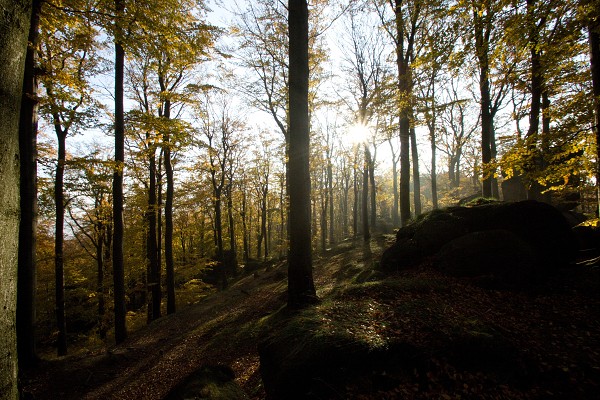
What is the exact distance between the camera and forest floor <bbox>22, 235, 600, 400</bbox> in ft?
10.8

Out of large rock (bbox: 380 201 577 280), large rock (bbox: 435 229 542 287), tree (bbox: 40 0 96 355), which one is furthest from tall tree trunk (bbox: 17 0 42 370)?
large rock (bbox: 435 229 542 287)

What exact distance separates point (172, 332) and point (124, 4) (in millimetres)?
10327

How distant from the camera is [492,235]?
6273mm

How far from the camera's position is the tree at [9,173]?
1.08 meters

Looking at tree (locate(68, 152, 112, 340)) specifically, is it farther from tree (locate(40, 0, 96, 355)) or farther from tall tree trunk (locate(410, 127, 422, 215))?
tall tree trunk (locate(410, 127, 422, 215))

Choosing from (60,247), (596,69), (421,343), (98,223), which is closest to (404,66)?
(596,69)

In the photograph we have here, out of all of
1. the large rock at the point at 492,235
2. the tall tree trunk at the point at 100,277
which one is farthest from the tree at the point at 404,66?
the tall tree trunk at the point at 100,277

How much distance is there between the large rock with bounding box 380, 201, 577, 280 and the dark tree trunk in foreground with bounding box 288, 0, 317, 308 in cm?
300

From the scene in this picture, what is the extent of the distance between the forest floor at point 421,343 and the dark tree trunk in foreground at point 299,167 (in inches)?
34.1

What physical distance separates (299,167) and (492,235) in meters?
4.68

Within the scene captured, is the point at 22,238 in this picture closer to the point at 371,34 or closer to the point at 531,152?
the point at 531,152

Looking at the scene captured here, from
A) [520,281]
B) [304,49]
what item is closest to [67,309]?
[304,49]

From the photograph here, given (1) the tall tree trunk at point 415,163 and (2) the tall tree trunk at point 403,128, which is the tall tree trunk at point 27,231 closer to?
(2) the tall tree trunk at point 403,128

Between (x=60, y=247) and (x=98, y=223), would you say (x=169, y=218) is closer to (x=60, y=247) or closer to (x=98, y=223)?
(x=60, y=247)
